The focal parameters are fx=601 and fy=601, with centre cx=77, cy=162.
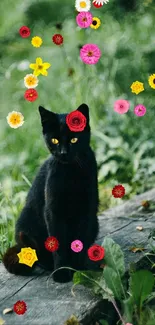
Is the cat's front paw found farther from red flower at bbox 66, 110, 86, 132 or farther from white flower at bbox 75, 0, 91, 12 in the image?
white flower at bbox 75, 0, 91, 12

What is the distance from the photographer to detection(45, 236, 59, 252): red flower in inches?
103

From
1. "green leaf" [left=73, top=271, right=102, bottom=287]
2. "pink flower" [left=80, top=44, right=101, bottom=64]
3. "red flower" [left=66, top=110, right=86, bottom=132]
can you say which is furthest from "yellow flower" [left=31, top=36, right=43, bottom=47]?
"green leaf" [left=73, top=271, right=102, bottom=287]

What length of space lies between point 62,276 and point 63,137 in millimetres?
634

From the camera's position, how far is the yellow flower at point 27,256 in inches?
106

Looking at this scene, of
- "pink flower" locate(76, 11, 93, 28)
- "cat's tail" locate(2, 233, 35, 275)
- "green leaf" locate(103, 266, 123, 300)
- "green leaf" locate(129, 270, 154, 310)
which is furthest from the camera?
"pink flower" locate(76, 11, 93, 28)

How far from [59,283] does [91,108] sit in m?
2.21

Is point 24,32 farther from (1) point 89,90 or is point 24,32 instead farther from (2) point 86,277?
(1) point 89,90

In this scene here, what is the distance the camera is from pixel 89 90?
4.75 metres

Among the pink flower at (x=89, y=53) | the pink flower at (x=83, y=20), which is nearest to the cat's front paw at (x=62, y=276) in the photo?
the pink flower at (x=89, y=53)

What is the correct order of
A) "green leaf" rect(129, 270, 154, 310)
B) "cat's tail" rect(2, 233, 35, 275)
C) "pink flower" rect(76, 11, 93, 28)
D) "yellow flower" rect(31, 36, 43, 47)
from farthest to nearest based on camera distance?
1. "pink flower" rect(76, 11, 93, 28)
2. "yellow flower" rect(31, 36, 43, 47)
3. "cat's tail" rect(2, 233, 35, 275)
4. "green leaf" rect(129, 270, 154, 310)

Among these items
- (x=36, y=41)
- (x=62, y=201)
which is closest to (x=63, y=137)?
(x=62, y=201)

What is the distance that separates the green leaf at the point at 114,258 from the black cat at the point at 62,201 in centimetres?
19

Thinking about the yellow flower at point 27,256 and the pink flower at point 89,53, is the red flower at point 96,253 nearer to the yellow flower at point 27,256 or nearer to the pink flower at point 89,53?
the yellow flower at point 27,256

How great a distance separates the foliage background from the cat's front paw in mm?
680
